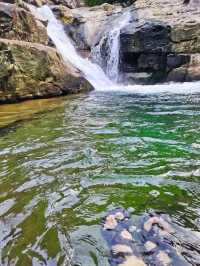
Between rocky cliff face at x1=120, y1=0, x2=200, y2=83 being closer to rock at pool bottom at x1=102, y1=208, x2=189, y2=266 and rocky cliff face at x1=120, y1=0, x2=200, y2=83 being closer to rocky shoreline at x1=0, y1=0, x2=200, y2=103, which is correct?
rocky shoreline at x1=0, y1=0, x2=200, y2=103

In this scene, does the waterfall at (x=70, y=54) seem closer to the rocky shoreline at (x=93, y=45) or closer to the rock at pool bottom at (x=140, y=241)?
the rocky shoreline at (x=93, y=45)

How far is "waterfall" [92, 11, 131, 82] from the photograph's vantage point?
1722cm

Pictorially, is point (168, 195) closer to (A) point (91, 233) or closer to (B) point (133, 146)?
(A) point (91, 233)

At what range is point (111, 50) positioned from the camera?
57.5 feet

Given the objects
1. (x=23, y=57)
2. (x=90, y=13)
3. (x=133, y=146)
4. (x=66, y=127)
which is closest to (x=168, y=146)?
(x=133, y=146)

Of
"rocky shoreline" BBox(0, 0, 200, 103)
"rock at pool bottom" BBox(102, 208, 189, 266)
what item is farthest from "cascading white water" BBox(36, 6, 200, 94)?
"rock at pool bottom" BBox(102, 208, 189, 266)

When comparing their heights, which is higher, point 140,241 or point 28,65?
point 28,65

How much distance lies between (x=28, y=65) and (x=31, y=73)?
282 millimetres

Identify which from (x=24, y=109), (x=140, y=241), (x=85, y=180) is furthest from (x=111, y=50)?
(x=140, y=241)

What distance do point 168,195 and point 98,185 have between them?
30.0 inches

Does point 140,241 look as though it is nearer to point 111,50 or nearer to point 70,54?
point 111,50

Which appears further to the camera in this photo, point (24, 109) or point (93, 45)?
point (93, 45)

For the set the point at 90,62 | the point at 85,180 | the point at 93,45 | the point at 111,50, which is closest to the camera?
the point at 85,180

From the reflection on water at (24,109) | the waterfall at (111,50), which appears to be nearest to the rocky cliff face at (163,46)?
the waterfall at (111,50)
